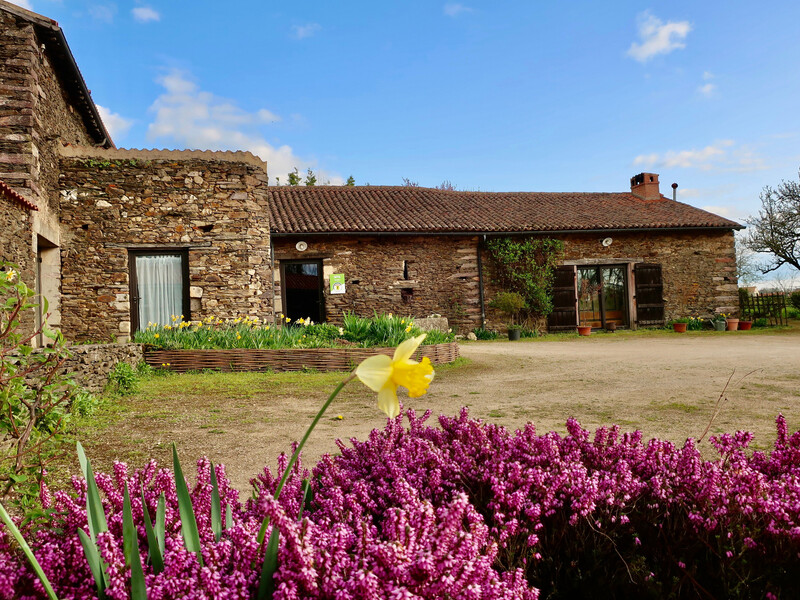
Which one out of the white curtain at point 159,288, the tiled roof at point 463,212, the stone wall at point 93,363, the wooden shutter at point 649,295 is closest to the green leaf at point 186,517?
the stone wall at point 93,363

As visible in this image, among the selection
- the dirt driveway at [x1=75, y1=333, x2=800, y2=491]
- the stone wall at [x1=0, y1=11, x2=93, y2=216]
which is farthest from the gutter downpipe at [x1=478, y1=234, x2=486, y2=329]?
the stone wall at [x1=0, y1=11, x2=93, y2=216]

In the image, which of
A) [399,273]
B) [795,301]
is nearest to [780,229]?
[795,301]

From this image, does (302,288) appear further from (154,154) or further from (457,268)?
(154,154)

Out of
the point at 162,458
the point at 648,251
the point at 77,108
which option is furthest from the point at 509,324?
the point at 162,458

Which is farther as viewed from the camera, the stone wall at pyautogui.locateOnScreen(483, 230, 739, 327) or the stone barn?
the stone wall at pyautogui.locateOnScreen(483, 230, 739, 327)

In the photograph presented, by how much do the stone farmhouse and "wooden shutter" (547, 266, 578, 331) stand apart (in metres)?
0.04

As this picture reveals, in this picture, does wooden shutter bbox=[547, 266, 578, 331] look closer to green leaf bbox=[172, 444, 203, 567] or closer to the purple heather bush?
the purple heather bush

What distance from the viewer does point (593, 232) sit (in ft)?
54.9

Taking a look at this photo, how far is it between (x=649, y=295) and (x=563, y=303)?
2776 millimetres

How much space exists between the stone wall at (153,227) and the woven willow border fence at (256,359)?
304cm

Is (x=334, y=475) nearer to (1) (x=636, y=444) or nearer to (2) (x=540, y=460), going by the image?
(2) (x=540, y=460)

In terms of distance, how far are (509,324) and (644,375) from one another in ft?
27.8

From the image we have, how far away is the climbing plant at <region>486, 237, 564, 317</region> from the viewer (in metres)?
15.9

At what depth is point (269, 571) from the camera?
1.16 metres
